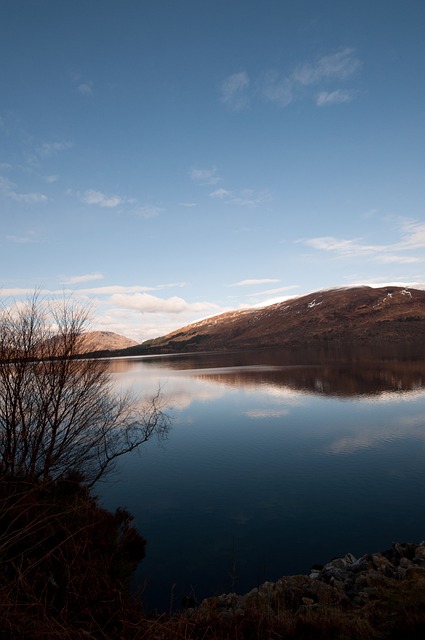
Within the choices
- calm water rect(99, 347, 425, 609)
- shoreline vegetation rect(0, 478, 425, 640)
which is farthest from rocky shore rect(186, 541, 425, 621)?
calm water rect(99, 347, 425, 609)

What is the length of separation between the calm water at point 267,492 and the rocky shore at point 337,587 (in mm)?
1023

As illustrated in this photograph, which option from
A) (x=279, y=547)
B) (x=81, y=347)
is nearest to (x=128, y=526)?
(x=279, y=547)

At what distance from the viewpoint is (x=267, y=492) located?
804 inches

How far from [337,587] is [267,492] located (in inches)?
368

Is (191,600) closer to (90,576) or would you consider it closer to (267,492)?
(90,576)

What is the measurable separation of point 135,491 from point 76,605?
1580 centimetres

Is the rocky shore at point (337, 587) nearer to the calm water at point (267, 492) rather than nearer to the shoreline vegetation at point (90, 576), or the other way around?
the shoreline vegetation at point (90, 576)

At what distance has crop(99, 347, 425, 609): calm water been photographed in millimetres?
14289

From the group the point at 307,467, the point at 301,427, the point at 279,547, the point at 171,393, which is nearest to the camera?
the point at 279,547

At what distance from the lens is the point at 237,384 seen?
6462 cm

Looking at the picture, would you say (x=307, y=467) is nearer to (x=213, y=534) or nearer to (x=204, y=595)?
(x=213, y=534)

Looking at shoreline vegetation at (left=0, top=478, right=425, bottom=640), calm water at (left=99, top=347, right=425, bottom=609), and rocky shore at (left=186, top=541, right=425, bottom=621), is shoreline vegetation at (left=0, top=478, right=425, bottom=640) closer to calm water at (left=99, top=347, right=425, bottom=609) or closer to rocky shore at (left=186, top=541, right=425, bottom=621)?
rocky shore at (left=186, top=541, right=425, bottom=621)

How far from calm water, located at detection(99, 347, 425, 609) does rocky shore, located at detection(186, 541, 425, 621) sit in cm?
102

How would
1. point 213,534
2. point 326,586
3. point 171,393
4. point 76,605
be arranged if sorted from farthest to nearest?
point 171,393, point 213,534, point 326,586, point 76,605
